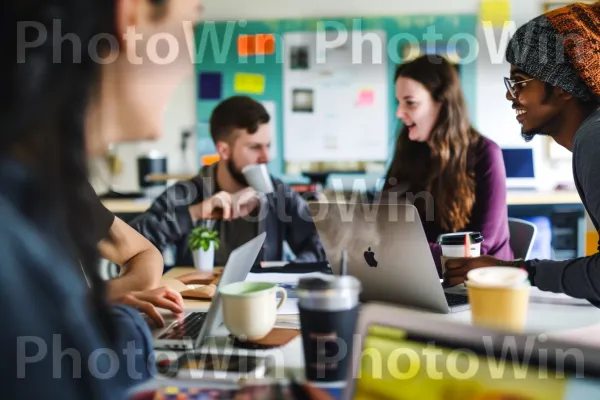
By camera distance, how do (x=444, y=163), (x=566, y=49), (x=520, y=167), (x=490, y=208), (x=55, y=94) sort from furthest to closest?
(x=520, y=167), (x=444, y=163), (x=490, y=208), (x=566, y=49), (x=55, y=94)

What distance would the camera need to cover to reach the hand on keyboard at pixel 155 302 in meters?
1.18

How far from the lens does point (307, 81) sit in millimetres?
4328

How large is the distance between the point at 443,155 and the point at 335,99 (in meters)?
2.09

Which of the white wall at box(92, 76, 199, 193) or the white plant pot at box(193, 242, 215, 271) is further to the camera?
the white wall at box(92, 76, 199, 193)

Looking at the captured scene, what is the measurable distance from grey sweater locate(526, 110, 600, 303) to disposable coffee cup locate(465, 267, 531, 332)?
0.33 m

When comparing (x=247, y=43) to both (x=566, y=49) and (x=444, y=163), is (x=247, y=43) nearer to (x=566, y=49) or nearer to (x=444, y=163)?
(x=444, y=163)

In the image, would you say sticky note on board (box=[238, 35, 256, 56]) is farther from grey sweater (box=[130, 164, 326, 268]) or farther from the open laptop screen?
the open laptop screen

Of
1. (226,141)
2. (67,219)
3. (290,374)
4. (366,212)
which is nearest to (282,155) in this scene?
(226,141)

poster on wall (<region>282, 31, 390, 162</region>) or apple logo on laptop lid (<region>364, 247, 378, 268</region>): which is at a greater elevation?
poster on wall (<region>282, 31, 390, 162</region>)

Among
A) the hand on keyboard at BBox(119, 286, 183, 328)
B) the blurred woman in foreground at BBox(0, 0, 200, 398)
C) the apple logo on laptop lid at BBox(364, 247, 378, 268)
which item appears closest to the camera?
the blurred woman in foreground at BBox(0, 0, 200, 398)

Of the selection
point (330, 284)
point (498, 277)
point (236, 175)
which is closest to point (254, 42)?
point (236, 175)

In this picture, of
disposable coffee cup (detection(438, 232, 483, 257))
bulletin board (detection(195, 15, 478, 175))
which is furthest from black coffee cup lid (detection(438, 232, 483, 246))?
bulletin board (detection(195, 15, 478, 175))

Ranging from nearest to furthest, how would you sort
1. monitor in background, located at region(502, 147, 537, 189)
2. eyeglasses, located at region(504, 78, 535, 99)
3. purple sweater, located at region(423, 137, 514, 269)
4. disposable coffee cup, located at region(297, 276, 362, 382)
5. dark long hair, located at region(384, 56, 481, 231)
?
disposable coffee cup, located at region(297, 276, 362, 382) < eyeglasses, located at region(504, 78, 535, 99) < purple sweater, located at region(423, 137, 514, 269) < dark long hair, located at region(384, 56, 481, 231) < monitor in background, located at region(502, 147, 537, 189)

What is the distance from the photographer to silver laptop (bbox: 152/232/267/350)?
106 centimetres
